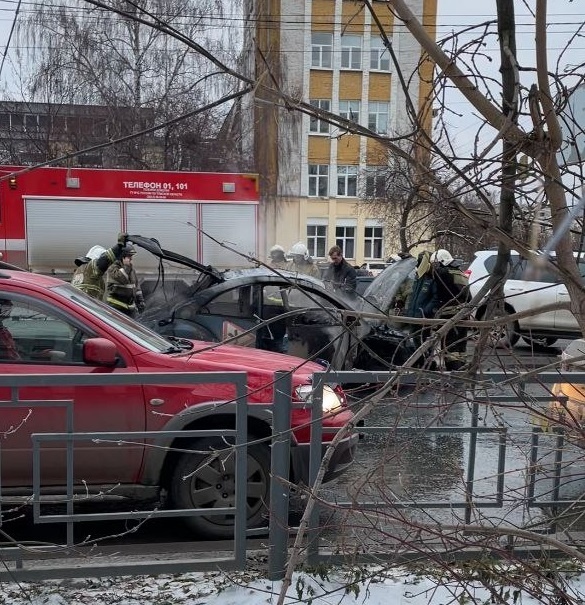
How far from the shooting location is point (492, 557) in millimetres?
2889

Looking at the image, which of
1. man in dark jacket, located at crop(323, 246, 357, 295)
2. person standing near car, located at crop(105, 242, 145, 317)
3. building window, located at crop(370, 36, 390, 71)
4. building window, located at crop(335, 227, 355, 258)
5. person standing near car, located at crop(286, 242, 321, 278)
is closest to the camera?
building window, located at crop(370, 36, 390, 71)

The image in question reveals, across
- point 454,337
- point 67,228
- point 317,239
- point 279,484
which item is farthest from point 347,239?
point 454,337

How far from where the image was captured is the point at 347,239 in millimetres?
42344

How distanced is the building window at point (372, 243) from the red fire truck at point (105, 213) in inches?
1105

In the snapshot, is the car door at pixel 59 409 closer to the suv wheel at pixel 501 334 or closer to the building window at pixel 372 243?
the suv wheel at pixel 501 334

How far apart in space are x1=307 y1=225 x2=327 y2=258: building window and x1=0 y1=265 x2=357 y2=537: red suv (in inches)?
1470

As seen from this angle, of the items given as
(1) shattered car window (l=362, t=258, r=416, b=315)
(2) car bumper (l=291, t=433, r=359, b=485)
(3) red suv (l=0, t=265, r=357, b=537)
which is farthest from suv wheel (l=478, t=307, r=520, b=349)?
(1) shattered car window (l=362, t=258, r=416, b=315)

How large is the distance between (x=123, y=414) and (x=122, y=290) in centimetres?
595

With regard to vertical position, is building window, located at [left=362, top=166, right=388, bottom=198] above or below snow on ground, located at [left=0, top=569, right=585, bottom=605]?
above

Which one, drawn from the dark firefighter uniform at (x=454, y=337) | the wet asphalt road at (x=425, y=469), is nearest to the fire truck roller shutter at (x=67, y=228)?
the wet asphalt road at (x=425, y=469)

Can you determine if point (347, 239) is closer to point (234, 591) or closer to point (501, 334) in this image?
point (234, 591)

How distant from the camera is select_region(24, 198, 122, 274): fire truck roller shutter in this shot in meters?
14.2

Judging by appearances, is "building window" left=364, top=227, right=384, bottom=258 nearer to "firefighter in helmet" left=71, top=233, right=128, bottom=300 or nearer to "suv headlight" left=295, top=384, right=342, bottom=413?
"firefighter in helmet" left=71, top=233, right=128, bottom=300

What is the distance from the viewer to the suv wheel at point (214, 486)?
418 cm
